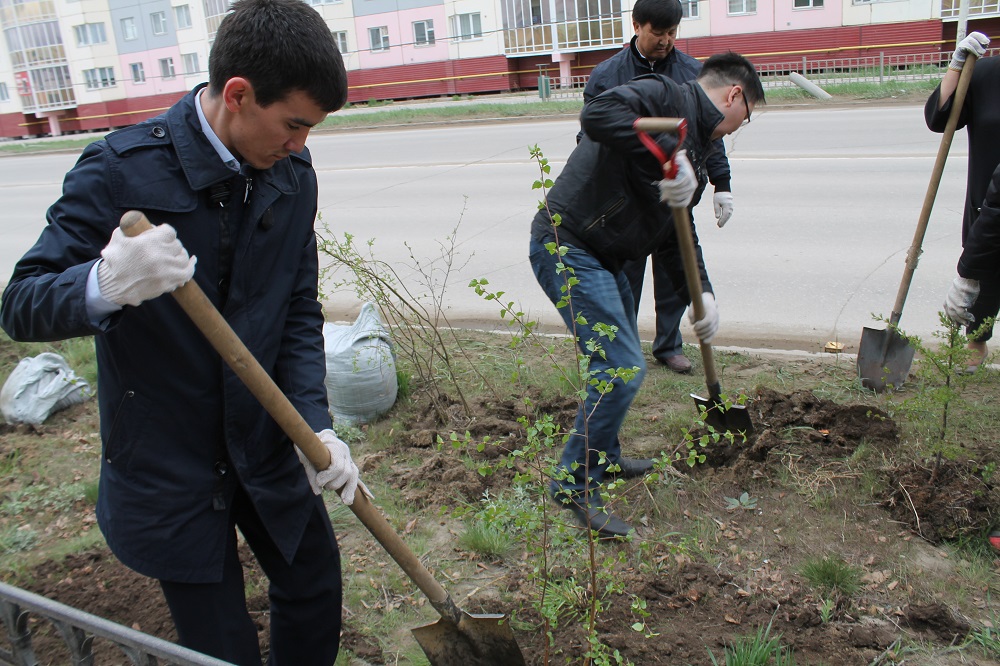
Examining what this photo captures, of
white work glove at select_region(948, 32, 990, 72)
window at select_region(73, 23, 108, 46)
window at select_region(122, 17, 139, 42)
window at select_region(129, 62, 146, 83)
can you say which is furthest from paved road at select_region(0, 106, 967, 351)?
window at select_region(73, 23, 108, 46)

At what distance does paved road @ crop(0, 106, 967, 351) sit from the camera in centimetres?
→ 576

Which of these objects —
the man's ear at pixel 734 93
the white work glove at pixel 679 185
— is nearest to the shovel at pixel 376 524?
the white work glove at pixel 679 185

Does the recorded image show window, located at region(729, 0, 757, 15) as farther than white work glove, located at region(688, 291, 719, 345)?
Yes

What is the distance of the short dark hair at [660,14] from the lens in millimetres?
4383

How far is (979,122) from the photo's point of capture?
4.09 meters

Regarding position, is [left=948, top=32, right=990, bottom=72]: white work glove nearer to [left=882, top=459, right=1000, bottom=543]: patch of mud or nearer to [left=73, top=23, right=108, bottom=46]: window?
[left=882, top=459, right=1000, bottom=543]: patch of mud

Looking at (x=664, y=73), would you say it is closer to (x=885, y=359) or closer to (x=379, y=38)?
(x=885, y=359)

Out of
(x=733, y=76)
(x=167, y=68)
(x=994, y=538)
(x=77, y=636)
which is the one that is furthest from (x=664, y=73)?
(x=167, y=68)

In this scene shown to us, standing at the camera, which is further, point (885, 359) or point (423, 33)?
point (423, 33)

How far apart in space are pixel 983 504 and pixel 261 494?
2561mm

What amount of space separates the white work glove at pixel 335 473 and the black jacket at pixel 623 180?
4.42 ft

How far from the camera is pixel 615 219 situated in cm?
313

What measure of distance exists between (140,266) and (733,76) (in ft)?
8.13

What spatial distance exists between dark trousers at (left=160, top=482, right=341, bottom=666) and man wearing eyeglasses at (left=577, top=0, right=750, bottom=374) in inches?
102
